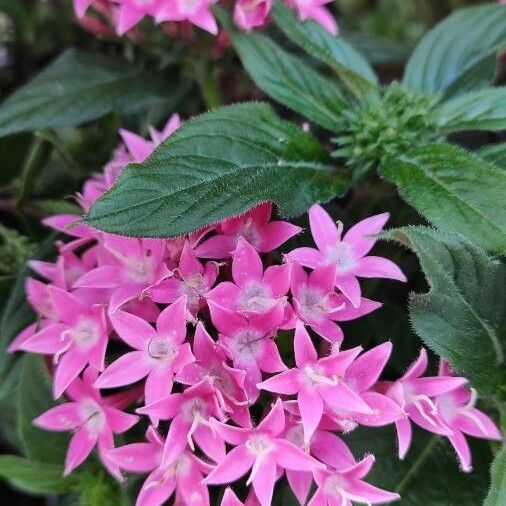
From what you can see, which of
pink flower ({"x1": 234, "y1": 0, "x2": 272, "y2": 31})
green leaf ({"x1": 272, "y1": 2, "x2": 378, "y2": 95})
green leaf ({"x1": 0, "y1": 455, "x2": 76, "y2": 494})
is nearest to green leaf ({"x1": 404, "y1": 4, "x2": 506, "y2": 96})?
green leaf ({"x1": 272, "y1": 2, "x2": 378, "y2": 95})

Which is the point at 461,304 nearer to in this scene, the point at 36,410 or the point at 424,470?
the point at 424,470

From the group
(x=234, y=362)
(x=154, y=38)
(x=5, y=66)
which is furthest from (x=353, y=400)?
(x=5, y=66)

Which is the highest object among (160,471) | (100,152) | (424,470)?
(100,152)

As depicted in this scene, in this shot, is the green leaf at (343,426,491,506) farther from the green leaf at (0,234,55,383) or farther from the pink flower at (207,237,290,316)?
the green leaf at (0,234,55,383)

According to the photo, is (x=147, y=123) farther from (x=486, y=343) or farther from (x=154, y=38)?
(x=486, y=343)

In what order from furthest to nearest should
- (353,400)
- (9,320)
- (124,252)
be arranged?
(9,320), (124,252), (353,400)

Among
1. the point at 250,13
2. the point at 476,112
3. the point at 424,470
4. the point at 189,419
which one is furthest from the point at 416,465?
the point at 250,13

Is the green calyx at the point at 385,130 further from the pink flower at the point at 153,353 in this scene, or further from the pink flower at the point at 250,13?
the pink flower at the point at 153,353
